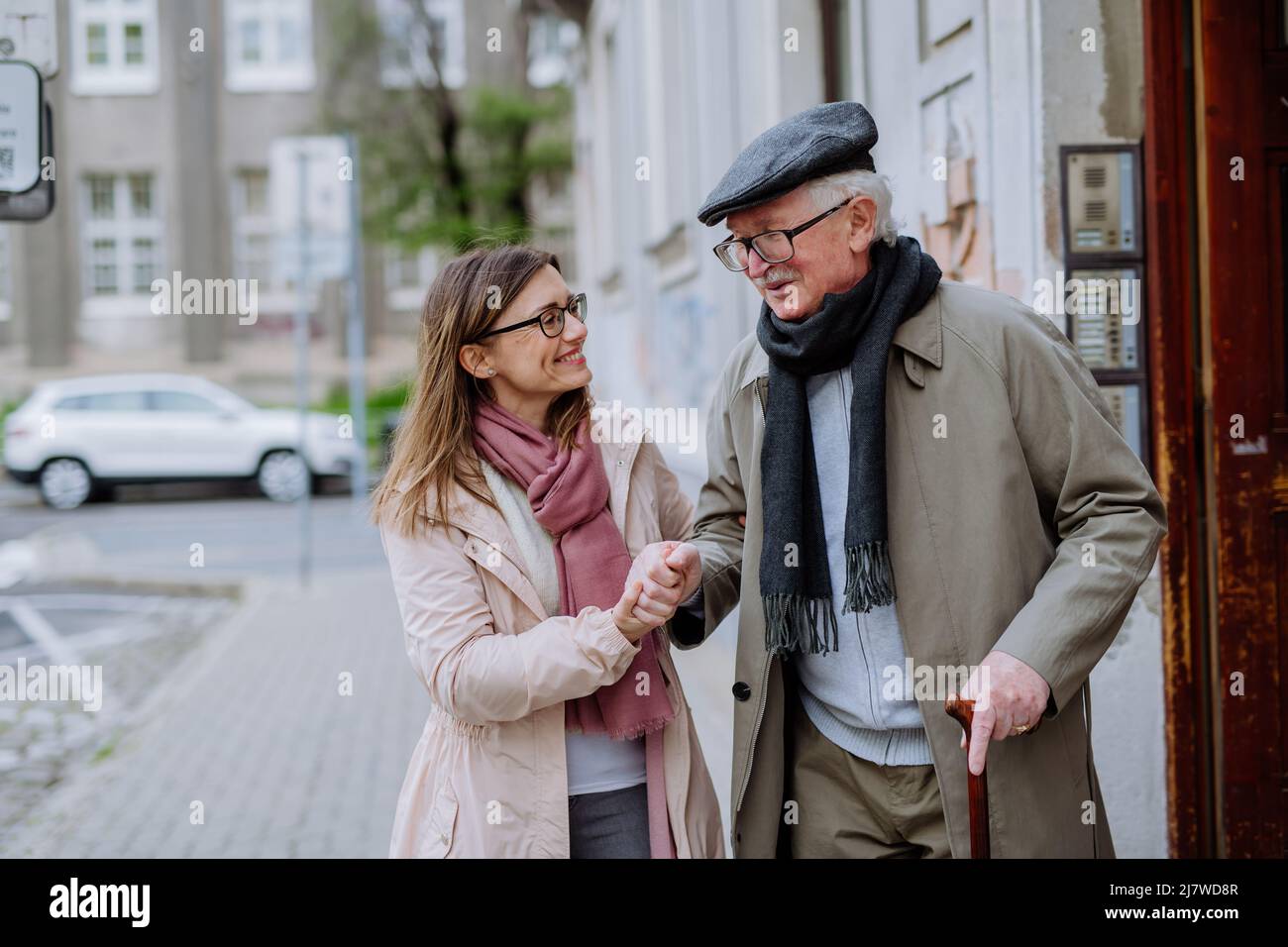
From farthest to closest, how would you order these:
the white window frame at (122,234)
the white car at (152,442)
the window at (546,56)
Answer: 1. the white window frame at (122,234)
2. the window at (546,56)
3. the white car at (152,442)

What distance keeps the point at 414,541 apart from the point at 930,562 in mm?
890

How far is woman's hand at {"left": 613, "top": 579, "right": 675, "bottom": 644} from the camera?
2203 mm

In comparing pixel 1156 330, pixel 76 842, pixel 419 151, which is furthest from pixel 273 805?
pixel 419 151

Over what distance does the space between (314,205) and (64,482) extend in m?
8.58

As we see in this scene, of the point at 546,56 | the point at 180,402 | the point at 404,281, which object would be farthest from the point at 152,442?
the point at 546,56

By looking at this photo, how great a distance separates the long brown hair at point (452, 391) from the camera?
239 cm

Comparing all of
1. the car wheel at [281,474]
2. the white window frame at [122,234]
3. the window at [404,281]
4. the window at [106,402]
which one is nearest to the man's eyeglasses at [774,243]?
the car wheel at [281,474]

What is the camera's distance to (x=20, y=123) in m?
3.60

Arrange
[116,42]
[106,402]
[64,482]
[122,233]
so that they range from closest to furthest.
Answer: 1. [64,482]
2. [106,402]
3. [122,233]
4. [116,42]

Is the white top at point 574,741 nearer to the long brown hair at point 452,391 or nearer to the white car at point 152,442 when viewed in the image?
the long brown hair at point 452,391

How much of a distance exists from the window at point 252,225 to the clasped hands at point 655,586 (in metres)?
27.8

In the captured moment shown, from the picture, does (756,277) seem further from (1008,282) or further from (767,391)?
→ (1008,282)

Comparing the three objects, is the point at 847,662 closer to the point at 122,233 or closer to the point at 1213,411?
the point at 1213,411

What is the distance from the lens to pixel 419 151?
24.3 m
